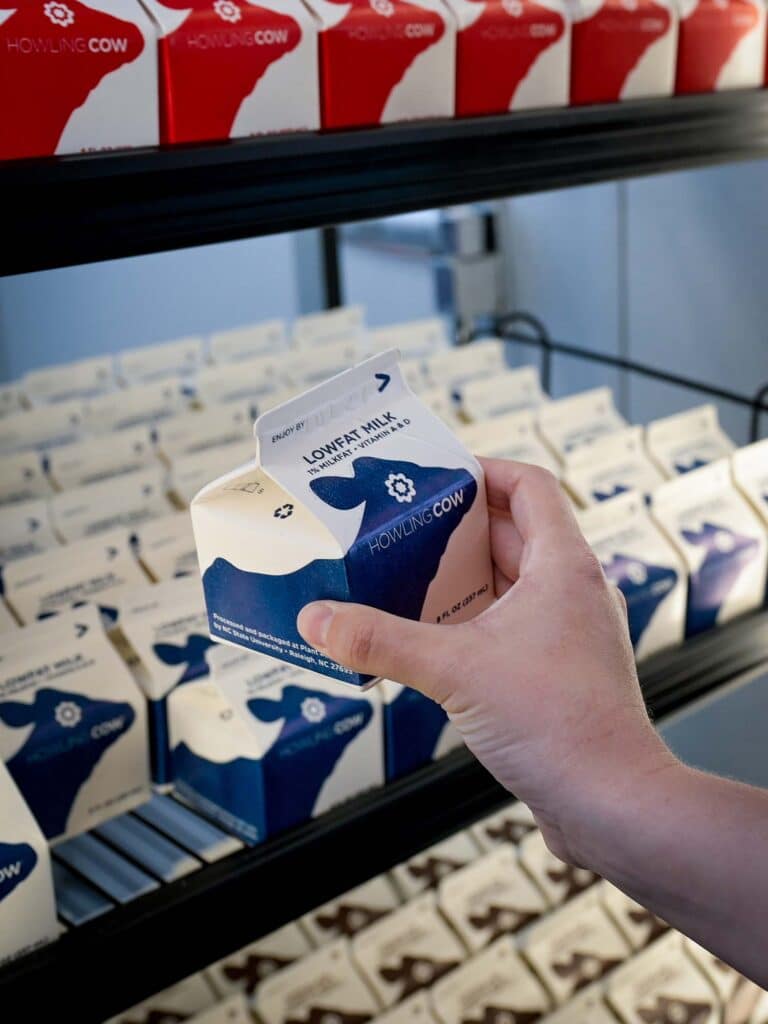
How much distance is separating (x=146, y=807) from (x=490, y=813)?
348mm

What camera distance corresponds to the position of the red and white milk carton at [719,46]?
136 centimetres

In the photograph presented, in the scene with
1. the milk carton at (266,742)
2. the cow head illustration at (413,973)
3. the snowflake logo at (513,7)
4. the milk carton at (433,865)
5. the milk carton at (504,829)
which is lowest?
the milk carton at (504,829)

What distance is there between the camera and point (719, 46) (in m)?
1.38

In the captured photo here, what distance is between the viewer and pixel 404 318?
3184mm

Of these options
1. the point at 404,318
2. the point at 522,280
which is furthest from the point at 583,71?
the point at 404,318

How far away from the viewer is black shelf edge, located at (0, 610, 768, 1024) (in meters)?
0.96

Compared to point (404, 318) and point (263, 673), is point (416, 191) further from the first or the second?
point (404, 318)

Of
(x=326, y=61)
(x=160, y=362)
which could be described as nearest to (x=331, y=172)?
(x=326, y=61)

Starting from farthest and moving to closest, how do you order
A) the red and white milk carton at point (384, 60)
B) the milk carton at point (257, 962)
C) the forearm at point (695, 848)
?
1. the milk carton at point (257, 962)
2. the red and white milk carton at point (384, 60)
3. the forearm at point (695, 848)

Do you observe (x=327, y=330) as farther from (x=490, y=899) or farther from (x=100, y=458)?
(x=490, y=899)

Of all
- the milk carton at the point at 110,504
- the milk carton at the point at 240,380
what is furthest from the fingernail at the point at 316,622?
the milk carton at the point at 240,380

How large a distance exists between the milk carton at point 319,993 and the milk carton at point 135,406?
737mm

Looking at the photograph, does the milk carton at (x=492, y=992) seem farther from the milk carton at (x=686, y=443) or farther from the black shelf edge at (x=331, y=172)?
the black shelf edge at (x=331, y=172)

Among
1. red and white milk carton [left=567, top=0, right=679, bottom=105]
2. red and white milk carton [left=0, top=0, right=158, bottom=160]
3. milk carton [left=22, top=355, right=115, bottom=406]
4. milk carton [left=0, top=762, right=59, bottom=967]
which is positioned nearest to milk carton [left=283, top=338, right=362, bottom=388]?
milk carton [left=22, top=355, right=115, bottom=406]
